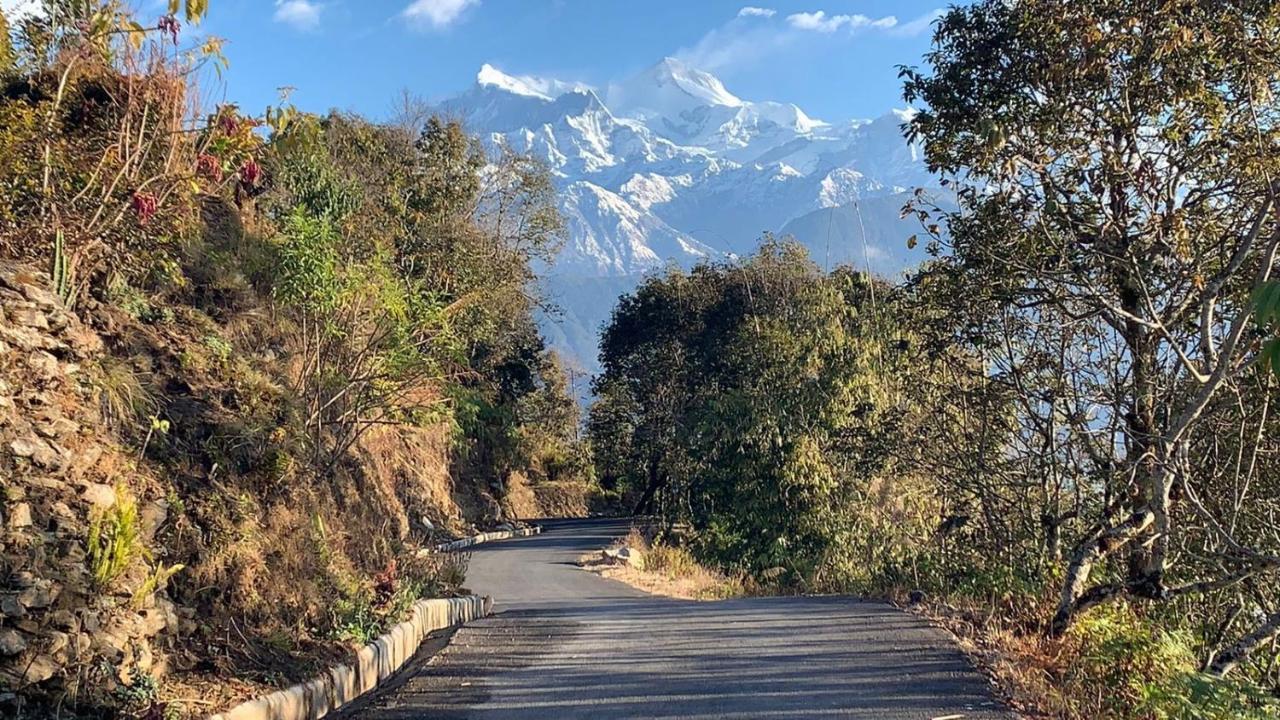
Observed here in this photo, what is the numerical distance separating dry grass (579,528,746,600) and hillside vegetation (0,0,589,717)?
251 inches

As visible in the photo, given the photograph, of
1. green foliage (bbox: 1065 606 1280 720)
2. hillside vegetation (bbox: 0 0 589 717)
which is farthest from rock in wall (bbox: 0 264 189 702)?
green foliage (bbox: 1065 606 1280 720)

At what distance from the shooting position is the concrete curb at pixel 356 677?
206 inches

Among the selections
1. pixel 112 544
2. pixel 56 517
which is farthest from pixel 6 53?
pixel 112 544

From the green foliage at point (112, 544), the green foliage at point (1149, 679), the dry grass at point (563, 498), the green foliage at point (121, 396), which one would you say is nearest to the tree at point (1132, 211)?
the green foliage at point (1149, 679)

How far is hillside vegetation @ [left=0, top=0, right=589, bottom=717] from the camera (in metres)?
4.91

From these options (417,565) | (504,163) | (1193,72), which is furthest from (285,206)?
(504,163)

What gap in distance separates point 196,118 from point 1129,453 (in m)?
9.57

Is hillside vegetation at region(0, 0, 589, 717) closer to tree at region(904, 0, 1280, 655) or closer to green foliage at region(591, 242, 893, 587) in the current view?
tree at region(904, 0, 1280, 655)

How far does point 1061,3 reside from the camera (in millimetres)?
7516

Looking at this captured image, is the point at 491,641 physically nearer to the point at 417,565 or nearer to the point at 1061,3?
the point at 417,565

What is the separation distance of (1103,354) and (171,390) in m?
9.33

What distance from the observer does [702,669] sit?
259 inches

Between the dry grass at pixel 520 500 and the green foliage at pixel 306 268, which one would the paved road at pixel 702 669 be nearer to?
the green foliage at pixel 306 268

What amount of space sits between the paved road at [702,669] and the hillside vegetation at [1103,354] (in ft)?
2.06
